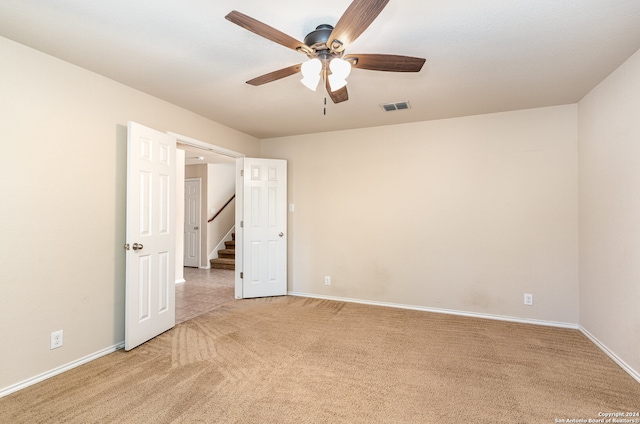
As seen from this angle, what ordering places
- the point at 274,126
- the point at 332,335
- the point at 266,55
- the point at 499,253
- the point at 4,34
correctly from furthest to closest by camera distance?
the point at 274,126 → the point at 499,253 → the point at 332,335 → the point at 266,55 → the point at 4,34

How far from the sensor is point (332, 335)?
10.0 ft

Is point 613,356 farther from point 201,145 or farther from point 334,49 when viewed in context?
point 201,145

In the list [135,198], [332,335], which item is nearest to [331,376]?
[332,335]

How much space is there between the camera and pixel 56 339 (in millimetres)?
2314

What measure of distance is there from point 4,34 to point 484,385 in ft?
13.5

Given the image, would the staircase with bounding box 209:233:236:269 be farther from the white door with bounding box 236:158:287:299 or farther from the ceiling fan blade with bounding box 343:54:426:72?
the ceiling fan blade with bounding box 343:54:426:72

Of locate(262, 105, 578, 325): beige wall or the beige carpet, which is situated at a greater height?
locate(262, 105, 578, 325): beige wall

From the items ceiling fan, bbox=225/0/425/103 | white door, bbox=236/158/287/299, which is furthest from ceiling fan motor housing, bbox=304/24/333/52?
white door, bbox=236/158/287/299

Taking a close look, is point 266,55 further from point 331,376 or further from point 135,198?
point 331,376

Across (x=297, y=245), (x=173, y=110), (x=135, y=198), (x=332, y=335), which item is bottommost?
(x=332, y=335)

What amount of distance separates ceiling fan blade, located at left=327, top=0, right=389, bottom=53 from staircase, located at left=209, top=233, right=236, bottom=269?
5.75 meters

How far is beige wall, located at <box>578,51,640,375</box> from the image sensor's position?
7.47 ft

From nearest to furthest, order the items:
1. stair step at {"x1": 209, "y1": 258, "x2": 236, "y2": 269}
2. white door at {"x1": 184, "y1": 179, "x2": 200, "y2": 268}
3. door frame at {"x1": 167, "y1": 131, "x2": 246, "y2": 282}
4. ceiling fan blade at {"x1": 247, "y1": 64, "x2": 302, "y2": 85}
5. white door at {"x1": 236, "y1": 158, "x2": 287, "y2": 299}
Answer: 1. ceiling fan blade at {"x1": 247, "y1": 64, "x2": 302, "y2": 85}
2. door frame at {"x1": 167, "y1": 131, "x2": 246, "y2": 282}
3. white door at {"x1": 236, "y1": 158, "x2": 287, "y2": 299}
4. stair step at {"x1": 209, "y1": 258, "x2": 236, "y2": 269}
5. white door at {"x1": 184, "y1": 179, "x2": 200, "y2": 268}

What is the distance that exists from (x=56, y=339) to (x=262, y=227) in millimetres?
2570
